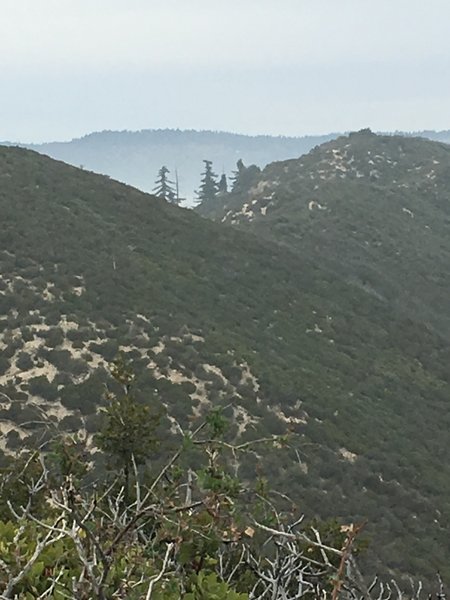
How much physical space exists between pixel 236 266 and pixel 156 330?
11775 millimetres

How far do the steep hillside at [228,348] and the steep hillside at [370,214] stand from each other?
30.8ft

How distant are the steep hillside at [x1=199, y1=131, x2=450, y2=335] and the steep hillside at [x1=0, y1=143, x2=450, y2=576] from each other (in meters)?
9.39

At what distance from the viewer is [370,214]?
57812 millimetres

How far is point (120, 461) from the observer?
36.9 feet

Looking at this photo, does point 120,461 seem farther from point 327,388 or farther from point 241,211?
point 241,211

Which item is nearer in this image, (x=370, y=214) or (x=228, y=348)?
(x=228, y=348)

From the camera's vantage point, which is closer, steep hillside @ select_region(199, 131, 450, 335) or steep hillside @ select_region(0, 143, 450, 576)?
steep hillside @ select_region(0, 143, 450, 576)

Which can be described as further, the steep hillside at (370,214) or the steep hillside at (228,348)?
the steep hillside at (370,214)

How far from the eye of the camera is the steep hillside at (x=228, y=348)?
704 inches

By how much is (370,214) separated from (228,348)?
38.0 m

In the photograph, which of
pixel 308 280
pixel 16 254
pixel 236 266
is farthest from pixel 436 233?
pixel 16 254

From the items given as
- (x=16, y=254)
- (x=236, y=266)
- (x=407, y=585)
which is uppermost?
(x=16, y=254)

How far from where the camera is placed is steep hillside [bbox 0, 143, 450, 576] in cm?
1788

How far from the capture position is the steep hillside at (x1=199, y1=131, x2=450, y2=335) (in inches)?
1827
